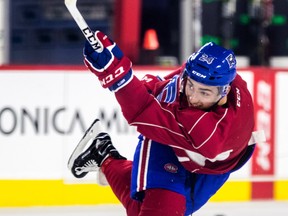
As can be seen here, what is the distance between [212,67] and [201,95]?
100 mm

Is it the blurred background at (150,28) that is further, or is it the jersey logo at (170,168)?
the blurred background at (150,28)

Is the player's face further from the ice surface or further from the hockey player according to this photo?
the ice surface

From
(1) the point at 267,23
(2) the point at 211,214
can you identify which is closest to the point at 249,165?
(2) the point at 211,214

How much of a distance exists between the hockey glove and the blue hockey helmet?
0.81 ft

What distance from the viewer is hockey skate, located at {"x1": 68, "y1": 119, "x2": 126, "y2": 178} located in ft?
13.1

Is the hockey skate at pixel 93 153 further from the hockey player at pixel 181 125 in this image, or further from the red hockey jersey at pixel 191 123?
the red hockey jersey at pixel 191 123

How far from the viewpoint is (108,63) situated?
10.5 feet

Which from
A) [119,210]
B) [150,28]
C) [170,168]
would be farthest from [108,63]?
[150,28]

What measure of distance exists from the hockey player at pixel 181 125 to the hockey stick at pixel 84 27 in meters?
0.02

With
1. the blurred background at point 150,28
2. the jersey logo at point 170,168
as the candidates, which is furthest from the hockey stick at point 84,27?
the blurred background at point 150,28

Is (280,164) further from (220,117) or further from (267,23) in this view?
(220,117)

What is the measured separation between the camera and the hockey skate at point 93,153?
3.99m

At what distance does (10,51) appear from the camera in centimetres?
540

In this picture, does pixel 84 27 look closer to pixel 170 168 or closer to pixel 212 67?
pixel 212 67
